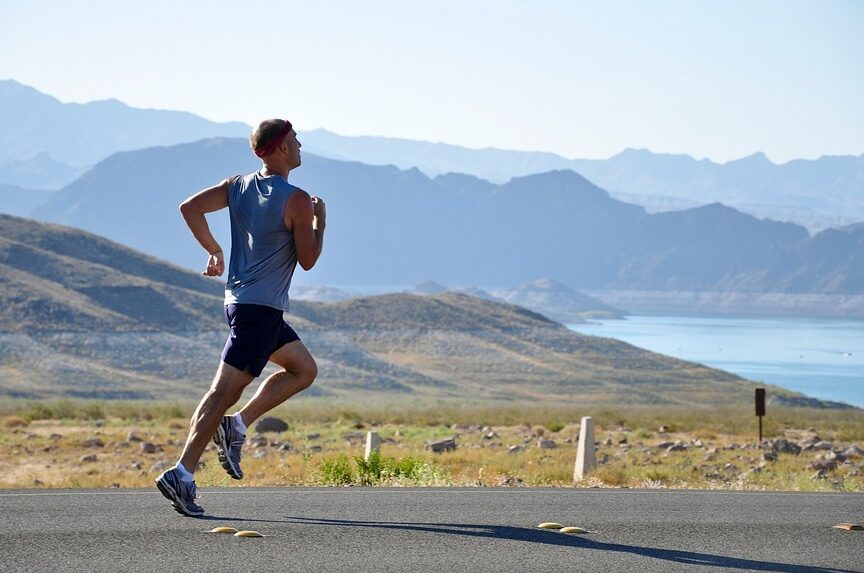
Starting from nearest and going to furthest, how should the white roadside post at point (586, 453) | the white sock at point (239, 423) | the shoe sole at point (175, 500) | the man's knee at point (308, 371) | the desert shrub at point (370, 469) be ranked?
the shoe sole at point (175, 500), the white sock at point (239, 423), the man's knee at point (308, 371), the desert shrub at point (370, 469), the white roadside post at point (586, 453)

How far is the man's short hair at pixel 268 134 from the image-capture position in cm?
725

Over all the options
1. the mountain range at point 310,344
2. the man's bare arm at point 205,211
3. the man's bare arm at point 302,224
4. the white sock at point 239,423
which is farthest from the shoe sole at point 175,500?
the mountain range at point 310,344

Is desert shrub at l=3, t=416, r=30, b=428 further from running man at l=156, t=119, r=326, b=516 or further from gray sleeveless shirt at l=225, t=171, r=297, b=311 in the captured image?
gray sleeveless shirt at l=225, t=171, r=297, b=311

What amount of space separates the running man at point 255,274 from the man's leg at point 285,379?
0.15ft

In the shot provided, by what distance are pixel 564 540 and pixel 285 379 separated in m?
1.86

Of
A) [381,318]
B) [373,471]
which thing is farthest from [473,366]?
[373,471]

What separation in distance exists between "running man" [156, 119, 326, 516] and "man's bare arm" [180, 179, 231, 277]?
2 cm

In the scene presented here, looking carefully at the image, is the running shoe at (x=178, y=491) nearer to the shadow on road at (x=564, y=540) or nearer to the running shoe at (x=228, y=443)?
the shadow on road at (x=564, y=540)

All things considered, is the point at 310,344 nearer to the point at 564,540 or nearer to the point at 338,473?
the point at 338,473

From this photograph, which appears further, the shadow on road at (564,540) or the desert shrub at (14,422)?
the desert shrub at (14,422)

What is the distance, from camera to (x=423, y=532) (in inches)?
271

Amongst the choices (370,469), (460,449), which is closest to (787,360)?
(460,449)

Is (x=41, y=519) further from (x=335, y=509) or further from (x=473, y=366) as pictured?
(x=473, y=366)

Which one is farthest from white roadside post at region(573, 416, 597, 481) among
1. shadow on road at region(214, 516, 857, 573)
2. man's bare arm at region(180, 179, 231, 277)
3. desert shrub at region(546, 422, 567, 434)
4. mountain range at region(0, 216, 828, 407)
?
mountain range at region(0, 216, 828, 407)
